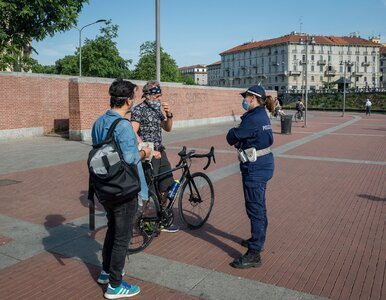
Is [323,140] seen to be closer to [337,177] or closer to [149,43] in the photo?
[337,177]

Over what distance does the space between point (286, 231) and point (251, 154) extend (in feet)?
5.63

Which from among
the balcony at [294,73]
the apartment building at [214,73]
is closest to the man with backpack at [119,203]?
the balcony at [294,73]

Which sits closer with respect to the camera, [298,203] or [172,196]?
[172,196]

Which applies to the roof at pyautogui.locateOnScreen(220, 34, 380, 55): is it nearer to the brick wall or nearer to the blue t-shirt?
the brick wall

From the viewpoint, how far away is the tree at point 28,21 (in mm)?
10117

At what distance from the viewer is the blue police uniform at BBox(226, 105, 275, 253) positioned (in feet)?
13.1

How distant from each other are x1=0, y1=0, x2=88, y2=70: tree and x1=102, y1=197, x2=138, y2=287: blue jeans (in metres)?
7.97

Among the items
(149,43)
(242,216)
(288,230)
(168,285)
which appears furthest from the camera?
(149,43)

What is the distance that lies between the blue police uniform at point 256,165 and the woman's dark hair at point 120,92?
1228 mm

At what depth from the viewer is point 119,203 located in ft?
10.7

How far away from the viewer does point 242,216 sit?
5.86 m

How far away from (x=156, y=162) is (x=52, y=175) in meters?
4.76

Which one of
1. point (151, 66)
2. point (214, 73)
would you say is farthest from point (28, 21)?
point (214, 73)

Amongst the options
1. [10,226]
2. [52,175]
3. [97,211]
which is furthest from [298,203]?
[52,175]
